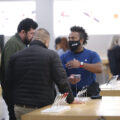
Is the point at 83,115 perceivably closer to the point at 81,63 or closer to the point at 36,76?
the point at 36,76

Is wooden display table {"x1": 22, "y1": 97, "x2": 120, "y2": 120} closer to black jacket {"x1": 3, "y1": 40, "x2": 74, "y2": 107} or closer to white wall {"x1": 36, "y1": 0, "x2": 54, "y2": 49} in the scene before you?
black jacket {"x1": 3, "y1": 40, "x2": 74, "y2": 107}

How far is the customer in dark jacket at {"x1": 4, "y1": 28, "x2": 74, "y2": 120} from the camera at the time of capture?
12.4 feet

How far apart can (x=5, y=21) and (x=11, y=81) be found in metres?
6.20

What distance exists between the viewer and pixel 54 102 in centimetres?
364

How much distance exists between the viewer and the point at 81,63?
4.89 metres

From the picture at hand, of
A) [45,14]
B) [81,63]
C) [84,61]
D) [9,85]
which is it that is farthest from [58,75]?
[45,14]

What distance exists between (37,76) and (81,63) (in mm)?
1198

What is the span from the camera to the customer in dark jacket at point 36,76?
12.4ft

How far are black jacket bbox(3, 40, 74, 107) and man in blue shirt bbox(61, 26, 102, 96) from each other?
3.37 ft

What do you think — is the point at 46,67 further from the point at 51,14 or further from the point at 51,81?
the point at 51,14

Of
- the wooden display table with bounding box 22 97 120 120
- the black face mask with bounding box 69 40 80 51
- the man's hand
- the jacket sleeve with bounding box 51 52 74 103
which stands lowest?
the wooden display table with bounding box 22 97 120 120

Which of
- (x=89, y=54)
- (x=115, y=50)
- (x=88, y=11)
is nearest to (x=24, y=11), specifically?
(x=88, y=11)

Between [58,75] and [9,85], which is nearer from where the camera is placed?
[58,75]

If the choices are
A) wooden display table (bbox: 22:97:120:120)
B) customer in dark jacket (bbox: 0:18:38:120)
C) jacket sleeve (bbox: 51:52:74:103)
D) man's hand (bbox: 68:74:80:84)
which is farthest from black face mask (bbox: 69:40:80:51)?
wooden display table (bbox: 22:97:120:120)
